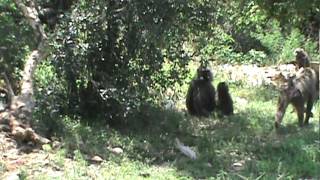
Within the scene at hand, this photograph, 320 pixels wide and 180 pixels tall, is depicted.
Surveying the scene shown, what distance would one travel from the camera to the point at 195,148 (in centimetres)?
930

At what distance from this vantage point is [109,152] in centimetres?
845

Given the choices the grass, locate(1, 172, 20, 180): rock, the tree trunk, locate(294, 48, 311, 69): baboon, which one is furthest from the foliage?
locate(294, 48, 311, 69): baboon

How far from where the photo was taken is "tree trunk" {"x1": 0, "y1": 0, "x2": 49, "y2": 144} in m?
8.13

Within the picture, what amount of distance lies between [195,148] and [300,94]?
2112 mm

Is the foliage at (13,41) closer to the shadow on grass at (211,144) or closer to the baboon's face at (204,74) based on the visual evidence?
the shadow on grass at (211,144)

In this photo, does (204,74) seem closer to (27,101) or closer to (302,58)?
(302,58)

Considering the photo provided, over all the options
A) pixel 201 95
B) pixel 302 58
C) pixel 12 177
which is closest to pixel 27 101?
pixel 12 177

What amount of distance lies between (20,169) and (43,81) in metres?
3.55

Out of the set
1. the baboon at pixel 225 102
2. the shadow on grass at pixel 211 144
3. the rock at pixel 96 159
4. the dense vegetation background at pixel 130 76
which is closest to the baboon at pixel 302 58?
the dense vegetation background at pixel 130 76

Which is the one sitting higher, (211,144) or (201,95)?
(201,95)

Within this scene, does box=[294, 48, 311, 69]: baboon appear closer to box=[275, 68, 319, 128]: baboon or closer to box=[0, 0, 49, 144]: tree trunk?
box=[275, 68, 319, 128]: baboon

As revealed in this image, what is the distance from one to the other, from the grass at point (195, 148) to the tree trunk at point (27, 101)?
414 mm

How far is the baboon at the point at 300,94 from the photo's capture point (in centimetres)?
1035

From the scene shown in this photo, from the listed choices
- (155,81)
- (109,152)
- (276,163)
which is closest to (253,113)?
(155,81)
